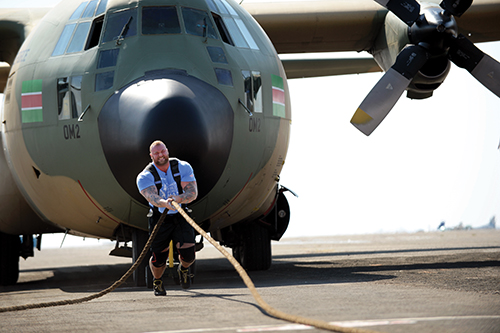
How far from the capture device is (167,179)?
6.89m

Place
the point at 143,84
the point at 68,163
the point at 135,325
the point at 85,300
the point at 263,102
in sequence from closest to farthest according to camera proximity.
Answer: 1. the point at 135,325
2. the point at 85,300
3. the point at 143,84
4. the point at 68,163
5. the point at 263,102

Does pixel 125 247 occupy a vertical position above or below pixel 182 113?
below

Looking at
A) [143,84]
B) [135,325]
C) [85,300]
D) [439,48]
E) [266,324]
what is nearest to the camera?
[266,324]

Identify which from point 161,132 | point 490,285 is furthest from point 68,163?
point 490,285

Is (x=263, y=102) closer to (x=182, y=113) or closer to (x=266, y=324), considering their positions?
(x=182, y=113)

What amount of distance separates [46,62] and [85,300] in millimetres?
3450

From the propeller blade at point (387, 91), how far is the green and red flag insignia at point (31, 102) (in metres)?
5.28

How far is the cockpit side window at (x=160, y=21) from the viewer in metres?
8.33

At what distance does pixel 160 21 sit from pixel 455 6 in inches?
217

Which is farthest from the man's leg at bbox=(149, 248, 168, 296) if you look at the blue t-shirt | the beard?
the beard

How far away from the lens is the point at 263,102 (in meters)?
8.70

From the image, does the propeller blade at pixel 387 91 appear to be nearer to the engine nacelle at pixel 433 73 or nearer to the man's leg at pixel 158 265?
the engine nacelle at pixel 433 73

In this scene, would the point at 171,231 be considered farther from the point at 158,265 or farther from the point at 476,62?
the point at 476,62

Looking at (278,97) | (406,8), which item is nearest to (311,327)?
(278,97)
